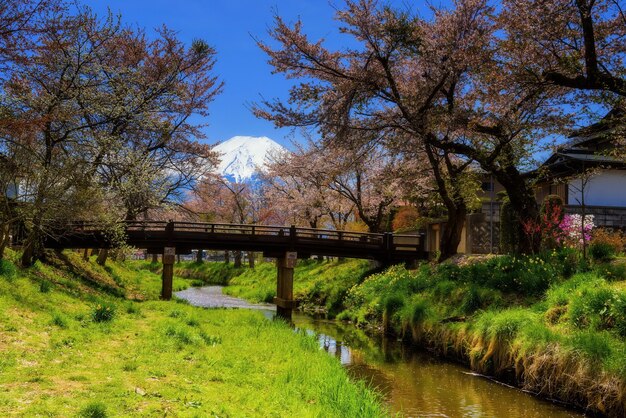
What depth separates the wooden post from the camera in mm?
22469

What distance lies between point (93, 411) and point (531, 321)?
9404 mm

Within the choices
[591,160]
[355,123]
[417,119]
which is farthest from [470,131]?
[591,160]

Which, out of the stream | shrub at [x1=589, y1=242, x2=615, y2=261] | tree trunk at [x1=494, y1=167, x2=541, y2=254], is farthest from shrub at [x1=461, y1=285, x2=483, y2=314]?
shrub at [x1=589, y1=242, x2=615, y2=261]

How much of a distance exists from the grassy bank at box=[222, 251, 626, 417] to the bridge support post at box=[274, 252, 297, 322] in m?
3.81

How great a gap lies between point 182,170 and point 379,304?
1226cm

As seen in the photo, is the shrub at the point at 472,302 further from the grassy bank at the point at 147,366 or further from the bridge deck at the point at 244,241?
the bridge deck at the point at 244,241

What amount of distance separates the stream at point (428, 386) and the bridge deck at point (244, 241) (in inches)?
307

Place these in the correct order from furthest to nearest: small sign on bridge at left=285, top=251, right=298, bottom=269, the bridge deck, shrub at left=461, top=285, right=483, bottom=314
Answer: small sign on bridge at left=285, top=251, right=298, bottom=269 < the bridge deck < shrub at left=461, top=285, right=483, bottom=314

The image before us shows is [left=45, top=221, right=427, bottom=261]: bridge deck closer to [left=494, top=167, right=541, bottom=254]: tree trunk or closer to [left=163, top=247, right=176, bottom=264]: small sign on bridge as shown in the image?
[left=163, top=247, right=176, bottom=264]: small sign on bridge

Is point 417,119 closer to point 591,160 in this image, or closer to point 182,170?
point 591,160

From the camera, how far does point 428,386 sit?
11.3 meters

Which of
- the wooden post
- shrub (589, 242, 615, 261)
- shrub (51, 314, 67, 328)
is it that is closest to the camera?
shrub (51, 314, 67, 328)

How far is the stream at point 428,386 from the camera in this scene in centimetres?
950

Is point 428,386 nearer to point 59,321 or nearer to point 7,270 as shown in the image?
point 59,321
